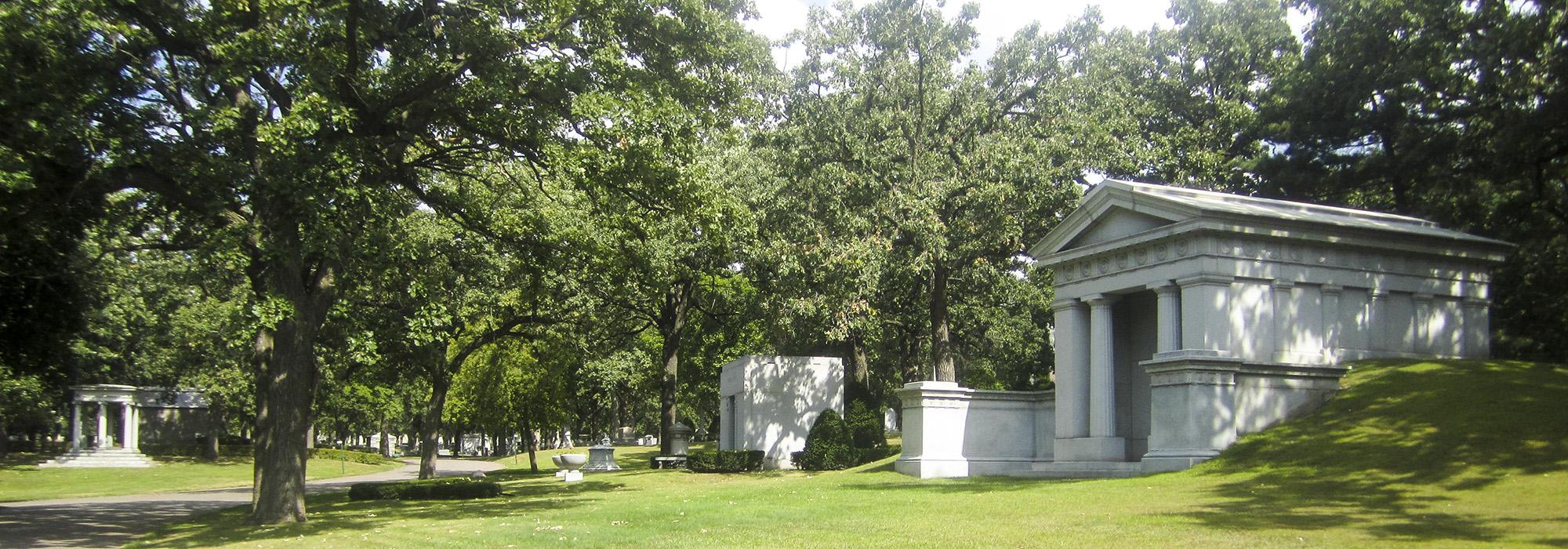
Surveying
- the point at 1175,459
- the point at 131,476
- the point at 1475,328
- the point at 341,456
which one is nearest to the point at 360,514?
the point at 1175,459

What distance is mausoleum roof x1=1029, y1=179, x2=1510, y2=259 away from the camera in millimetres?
24172

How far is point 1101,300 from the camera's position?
27469 millimetres

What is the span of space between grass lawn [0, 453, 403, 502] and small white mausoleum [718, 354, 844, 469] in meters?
19.6

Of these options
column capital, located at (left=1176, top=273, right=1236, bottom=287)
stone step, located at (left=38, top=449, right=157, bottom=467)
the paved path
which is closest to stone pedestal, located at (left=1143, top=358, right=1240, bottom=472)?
column capital, located at (left=1176, top=273, right=1236, bottom=287)

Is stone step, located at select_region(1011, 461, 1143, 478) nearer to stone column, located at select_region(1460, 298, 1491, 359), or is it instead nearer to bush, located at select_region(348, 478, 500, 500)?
stone column, located at select_region(1460, 298, 1491, 359)

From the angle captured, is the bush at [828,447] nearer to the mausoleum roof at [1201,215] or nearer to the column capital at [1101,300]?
the mausoleum roof at [1201,215]

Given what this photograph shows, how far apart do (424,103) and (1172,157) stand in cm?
2702

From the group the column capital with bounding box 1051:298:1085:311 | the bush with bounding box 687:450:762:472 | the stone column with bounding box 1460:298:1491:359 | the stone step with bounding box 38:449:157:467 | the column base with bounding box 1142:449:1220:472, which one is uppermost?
the column capital with bounding box 1051:298:1085:311

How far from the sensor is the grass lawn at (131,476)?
38.9m

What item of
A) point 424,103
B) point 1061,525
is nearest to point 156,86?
point 424,103

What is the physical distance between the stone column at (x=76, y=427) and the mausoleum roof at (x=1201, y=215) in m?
51.3

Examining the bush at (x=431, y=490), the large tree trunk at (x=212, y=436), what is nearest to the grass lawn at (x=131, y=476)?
the large tree trunk at (x=212, y=436)

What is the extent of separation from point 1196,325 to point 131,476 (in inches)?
1694

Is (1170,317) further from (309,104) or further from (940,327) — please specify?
(309,104)
